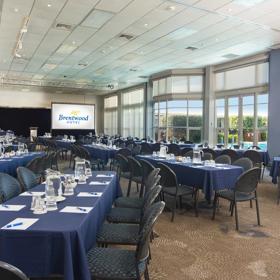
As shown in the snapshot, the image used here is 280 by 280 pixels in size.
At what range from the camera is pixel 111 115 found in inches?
958

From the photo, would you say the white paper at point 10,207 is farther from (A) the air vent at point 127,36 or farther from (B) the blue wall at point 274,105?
(B) the blue wall at point 274,105

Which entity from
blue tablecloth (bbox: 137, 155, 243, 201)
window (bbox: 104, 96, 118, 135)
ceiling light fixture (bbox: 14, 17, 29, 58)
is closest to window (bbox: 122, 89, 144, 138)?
window (bbox: 104, 96, 118, 135)

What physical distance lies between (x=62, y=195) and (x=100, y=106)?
2293cm

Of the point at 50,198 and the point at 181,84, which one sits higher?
the point at 181,84

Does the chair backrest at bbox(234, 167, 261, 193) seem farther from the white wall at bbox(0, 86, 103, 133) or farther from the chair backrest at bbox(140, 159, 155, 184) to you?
the white wall at bbox(0, 86, 103, 133)

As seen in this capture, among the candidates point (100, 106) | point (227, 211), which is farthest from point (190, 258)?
point (100, 106)

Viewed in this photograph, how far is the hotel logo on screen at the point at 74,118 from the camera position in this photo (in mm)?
21500

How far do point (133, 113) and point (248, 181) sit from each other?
16481 mm

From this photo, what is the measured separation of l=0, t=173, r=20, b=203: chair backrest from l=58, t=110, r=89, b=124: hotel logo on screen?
18.3 m

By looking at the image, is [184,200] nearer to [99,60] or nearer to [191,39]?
[191,39]

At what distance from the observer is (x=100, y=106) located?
1012 inches

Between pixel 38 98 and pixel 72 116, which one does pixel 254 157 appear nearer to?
pixel 72 116

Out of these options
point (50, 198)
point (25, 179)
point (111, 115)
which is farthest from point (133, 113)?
point (50, 198)

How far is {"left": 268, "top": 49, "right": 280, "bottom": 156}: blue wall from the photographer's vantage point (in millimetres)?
10414
